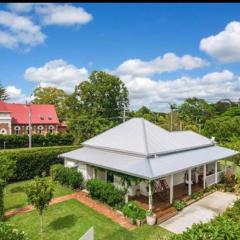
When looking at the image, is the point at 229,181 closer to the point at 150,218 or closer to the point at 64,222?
the point at 150,218

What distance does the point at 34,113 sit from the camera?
50469mm

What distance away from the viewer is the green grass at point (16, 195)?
1748 centimetres

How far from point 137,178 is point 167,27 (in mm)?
8474

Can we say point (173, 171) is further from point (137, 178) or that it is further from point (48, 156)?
point (48, 156)

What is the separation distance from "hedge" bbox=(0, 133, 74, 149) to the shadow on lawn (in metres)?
27.9

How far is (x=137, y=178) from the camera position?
52.0 ft

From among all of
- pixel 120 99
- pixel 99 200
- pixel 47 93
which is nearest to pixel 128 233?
pixel 99 200

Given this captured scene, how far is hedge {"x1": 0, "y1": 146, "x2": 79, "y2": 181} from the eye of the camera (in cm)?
2266

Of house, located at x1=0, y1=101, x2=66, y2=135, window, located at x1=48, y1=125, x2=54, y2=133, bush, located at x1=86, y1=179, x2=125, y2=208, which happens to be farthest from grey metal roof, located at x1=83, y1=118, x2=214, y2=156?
window, located at x1=48, y1=125, x2=54, y2=133

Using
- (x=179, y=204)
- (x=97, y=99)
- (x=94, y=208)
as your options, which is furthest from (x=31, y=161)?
(x=97, y=99)

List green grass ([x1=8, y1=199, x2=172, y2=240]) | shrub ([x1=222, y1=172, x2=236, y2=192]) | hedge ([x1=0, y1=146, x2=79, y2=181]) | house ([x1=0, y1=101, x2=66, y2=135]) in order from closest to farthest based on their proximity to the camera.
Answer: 1. green grass ([x1=8, y1=199, x2=172, y2=240])
2. shrub ([x1=222, y1=172, x2=236, y2=192])
3. hedge ([x1=0, y1=146, x2=79, y2=181])
4. house ([x1=0, y1=101, x2=66, y2=135])

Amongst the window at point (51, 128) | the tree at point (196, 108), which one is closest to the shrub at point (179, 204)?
the window at point (51, 128)

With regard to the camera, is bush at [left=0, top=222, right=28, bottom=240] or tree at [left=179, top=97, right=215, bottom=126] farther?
tree at [left=179, top=97, right=215, bottom=126]

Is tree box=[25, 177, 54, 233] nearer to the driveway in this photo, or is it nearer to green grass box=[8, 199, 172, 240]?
green grass box=[8, 199, 172, 240]
